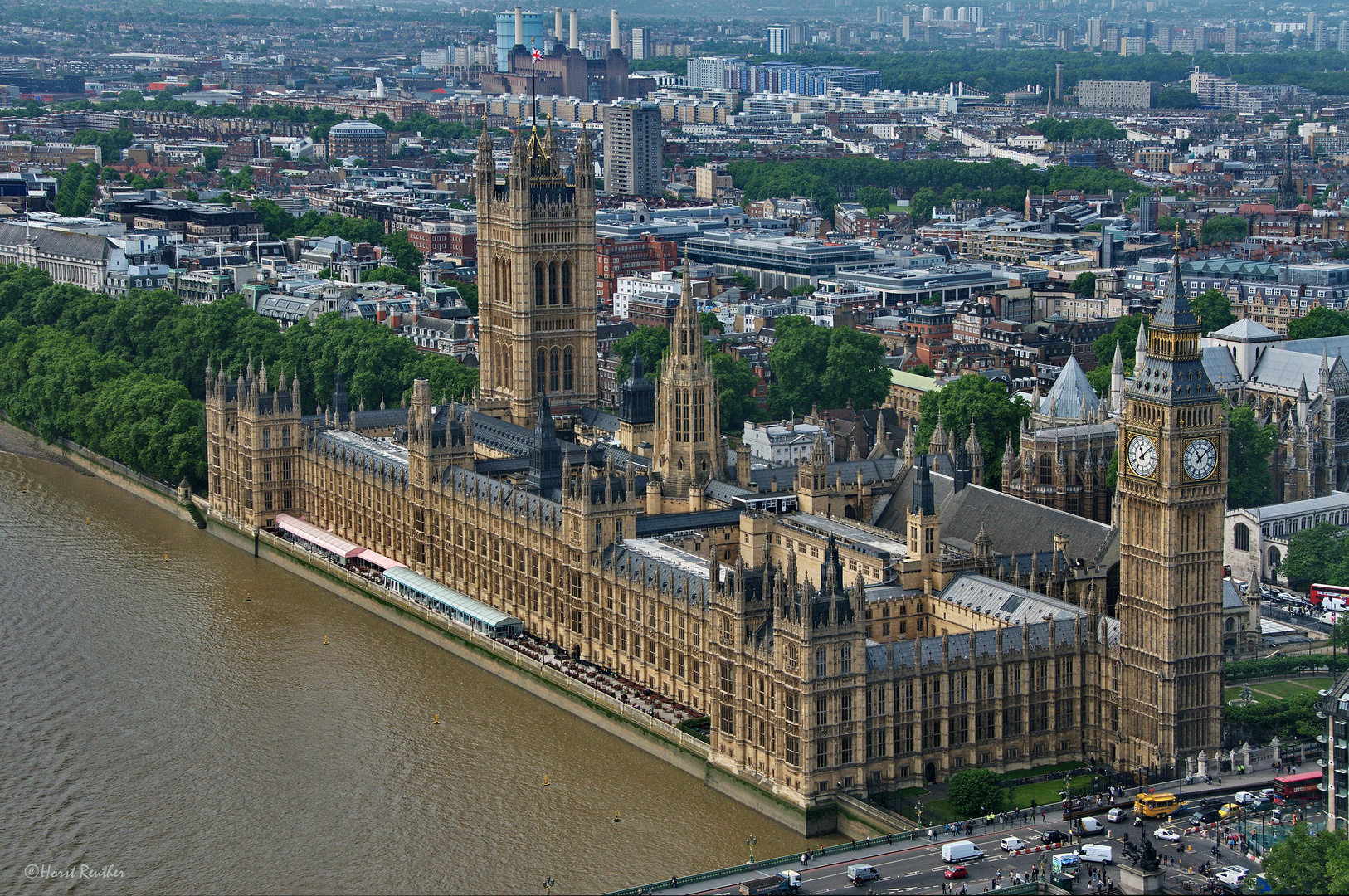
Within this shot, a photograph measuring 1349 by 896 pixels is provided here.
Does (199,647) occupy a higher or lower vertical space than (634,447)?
lower

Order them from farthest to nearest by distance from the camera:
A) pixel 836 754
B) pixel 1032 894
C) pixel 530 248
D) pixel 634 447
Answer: pixel 530 248, pixel 634 447, pixel 836 754, pixel 1032 894

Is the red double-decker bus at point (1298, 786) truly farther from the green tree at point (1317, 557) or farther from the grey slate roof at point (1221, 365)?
the grey slate roof at point (1221, 365)

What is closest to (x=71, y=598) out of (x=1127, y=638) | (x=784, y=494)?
(x=784, y=494)

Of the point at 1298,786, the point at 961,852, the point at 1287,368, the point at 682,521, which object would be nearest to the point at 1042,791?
the point at 961,852

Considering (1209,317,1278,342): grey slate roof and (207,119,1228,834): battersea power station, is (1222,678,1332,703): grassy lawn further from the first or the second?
(1209,317,1278,342): grey slate roof

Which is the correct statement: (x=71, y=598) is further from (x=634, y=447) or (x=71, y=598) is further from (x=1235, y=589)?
(x=1235, y=589)
